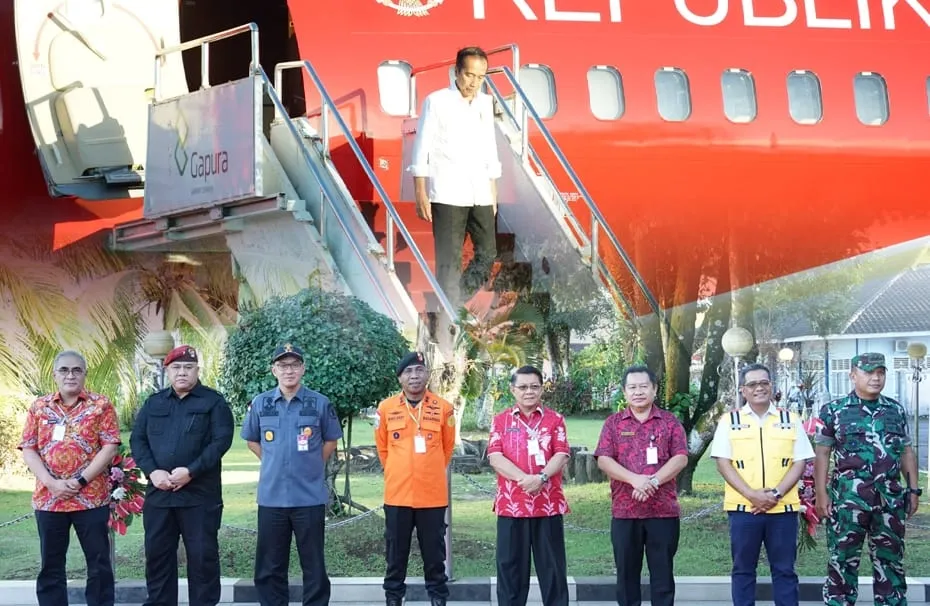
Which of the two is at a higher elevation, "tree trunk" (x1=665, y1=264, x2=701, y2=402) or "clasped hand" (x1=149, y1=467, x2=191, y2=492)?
"tree trunk" (x1=665, y1=264, x2=701, y2=402)

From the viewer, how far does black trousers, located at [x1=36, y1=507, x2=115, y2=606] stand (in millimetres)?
6750

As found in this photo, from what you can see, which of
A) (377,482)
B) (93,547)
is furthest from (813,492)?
(93,547)

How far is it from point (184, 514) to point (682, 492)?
3443 mm

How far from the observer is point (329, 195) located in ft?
29.2

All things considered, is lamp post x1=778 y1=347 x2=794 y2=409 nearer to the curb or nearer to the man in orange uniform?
the curb

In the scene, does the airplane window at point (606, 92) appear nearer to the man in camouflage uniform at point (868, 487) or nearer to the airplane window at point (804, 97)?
the airplane window at point (804, 97)

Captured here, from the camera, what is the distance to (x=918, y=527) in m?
8.65

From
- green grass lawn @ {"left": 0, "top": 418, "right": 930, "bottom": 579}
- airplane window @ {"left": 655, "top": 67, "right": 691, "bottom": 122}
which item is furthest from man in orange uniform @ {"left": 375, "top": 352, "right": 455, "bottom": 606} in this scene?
airplane window @ {"left": 655, "top": 67, "right": 691, "bottom": 122}

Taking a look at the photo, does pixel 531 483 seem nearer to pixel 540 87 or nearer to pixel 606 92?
pixel 540 87

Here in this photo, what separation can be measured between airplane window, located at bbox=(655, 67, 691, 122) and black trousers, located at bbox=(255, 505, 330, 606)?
16.1 ft

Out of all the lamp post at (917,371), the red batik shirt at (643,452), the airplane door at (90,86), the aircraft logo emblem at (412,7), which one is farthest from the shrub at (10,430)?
the lamp post at (917,371)

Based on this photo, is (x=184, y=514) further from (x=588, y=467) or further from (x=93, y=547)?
(x=588, y=467)

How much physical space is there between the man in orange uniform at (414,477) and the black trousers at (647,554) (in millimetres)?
916

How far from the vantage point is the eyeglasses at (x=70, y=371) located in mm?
6766
